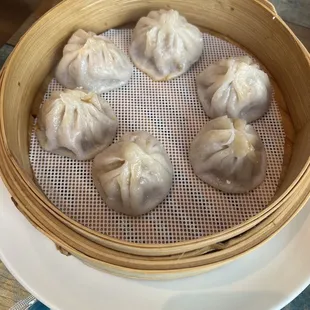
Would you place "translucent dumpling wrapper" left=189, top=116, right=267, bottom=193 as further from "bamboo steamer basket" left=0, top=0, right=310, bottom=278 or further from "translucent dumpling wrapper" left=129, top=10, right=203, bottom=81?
"translucent dumpling wrapper" left=129, top=10, right=203, bottom=81

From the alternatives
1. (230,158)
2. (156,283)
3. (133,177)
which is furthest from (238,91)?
(156,283)

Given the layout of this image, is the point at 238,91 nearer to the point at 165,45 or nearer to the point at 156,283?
the point at 165,45

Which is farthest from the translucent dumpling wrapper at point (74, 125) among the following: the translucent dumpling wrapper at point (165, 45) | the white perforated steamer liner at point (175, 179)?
the translucent dumpling wrapper at point (165, 45)

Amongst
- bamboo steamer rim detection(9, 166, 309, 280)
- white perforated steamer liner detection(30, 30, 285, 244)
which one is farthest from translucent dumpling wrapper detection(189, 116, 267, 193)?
bamboo steamer rim detection(9, 166, 309, 280)

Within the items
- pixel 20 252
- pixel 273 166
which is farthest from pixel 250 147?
→ pixel 20 252

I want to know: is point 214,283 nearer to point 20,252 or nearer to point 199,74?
point 20,252

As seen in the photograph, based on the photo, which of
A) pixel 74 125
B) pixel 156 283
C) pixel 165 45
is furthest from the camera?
pixel 165 45

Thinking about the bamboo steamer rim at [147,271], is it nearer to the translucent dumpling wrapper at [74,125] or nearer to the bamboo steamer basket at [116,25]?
the bamboo steamer basket at [116,25]
